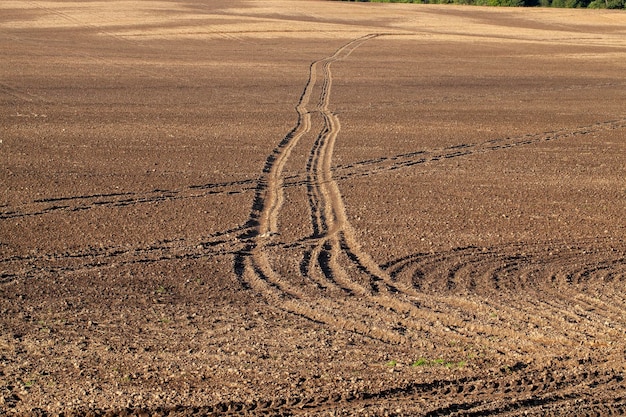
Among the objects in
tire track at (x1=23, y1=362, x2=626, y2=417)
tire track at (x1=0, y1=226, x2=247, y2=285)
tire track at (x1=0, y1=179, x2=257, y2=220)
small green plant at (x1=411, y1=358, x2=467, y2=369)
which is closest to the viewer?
tire track at (x1=23, y1=362, x2=626, y2=417)

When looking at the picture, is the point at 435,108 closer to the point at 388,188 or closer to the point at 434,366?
the point at 388,188

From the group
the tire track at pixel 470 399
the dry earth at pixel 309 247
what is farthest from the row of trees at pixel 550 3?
the tire track at pixel 470 399

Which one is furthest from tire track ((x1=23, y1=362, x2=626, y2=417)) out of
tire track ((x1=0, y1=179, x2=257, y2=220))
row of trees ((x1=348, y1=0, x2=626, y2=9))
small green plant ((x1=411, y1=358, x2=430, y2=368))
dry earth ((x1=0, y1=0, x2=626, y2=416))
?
row of trees ((x1=348, y1=0, x2=626, y2=9))

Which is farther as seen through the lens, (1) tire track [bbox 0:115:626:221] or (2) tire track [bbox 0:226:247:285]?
(1) tire track [bbox 0:115:626:221]

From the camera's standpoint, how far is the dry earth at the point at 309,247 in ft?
24.1

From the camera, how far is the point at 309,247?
11398mm

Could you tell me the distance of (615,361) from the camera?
25.6 ft

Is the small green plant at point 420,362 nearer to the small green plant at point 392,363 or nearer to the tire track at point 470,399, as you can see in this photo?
the small green plant at point 392,363

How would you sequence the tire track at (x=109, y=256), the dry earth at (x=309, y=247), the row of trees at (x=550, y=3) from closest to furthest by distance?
the dry earth at (x=309, y=247) < the tire track at (x=109, y=256) < the row of trees at (x=550, y=3)

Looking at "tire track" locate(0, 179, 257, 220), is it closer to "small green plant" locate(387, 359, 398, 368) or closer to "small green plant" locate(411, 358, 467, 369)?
"small green plant" locate(387, 359, 398, 368)

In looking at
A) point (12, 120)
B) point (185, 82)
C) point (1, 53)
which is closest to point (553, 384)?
point (12, 120)

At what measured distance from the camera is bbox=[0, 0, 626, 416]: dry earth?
7.34 meters

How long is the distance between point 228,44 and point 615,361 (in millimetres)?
34895

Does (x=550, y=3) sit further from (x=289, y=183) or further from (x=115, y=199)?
(x=115, y=199)
